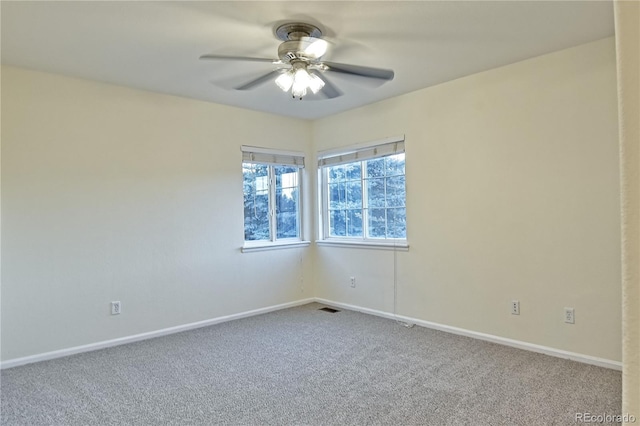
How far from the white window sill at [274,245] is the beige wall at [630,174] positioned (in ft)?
13.7

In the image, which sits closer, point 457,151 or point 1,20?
point 1,20

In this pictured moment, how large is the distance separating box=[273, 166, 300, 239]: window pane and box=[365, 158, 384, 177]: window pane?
98 cm

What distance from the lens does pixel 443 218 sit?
12.2ft

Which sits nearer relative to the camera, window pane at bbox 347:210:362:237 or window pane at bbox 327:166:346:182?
window pane at bbox 347:210:362:237

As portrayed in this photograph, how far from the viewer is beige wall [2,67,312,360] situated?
123 inches

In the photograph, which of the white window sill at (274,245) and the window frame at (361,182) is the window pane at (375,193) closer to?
the window frame at (361,182)

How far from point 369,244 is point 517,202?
1.63 m

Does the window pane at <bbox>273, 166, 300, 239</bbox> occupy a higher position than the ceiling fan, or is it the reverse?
the ceiling fan

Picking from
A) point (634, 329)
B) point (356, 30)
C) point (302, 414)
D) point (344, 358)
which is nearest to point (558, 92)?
point (356, 30)

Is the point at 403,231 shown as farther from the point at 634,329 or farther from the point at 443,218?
the point at 634,329

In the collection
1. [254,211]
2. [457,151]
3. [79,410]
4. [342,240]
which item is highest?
[457,151]

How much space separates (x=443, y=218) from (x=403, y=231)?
1.75 ft

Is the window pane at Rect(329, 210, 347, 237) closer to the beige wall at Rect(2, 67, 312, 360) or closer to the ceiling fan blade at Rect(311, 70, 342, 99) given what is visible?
the beige wall at Rect(2, 67, 312, 360)

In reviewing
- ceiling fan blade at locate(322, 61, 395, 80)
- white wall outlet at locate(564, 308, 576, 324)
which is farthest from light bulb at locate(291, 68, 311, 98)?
white wall outlet at locate(564, 308, 576, 324)
